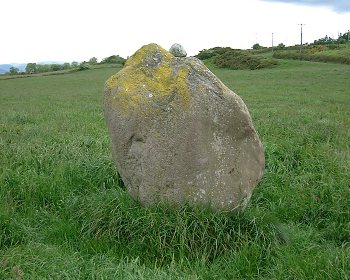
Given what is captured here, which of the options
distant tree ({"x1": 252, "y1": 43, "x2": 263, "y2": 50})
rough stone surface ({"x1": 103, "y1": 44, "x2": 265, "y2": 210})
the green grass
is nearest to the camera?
rough stone surface ({"x1": 103, "y1": 44, "x2": 265, "y2": 210})

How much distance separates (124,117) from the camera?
5742 millimetres

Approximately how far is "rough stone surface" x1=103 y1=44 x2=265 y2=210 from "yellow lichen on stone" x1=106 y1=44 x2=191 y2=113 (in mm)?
13

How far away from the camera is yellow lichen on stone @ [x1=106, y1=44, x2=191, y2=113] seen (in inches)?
224

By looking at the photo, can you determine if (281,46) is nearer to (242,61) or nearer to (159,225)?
(242,61)

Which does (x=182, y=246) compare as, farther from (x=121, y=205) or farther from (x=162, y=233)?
(x=121, y=205)

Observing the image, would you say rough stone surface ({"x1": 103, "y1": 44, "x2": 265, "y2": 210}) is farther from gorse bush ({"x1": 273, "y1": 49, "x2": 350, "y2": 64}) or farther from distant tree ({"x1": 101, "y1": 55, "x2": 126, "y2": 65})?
distant tree ({"x1": 101, "y1": 55, "x2": 126, "y2": 65})

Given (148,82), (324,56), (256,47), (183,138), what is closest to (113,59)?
(256,47)

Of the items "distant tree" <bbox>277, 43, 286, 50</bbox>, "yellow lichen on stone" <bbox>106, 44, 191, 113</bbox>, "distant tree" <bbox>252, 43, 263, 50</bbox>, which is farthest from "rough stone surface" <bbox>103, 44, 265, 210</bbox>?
"distant tree" <bbox>252, 43, 263, 50</bbox>

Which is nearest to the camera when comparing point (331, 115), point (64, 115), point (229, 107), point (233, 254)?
point (233, 254)

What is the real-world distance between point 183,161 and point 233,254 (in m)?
1.30

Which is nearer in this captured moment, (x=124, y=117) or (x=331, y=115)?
(x=124, y=117)

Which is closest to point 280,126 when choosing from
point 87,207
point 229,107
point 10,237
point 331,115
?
point 331,115

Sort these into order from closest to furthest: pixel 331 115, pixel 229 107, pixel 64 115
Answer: pixel 229 107 < pixel 331 115 < pixel 64 115

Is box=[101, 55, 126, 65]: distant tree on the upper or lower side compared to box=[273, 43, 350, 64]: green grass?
upper
